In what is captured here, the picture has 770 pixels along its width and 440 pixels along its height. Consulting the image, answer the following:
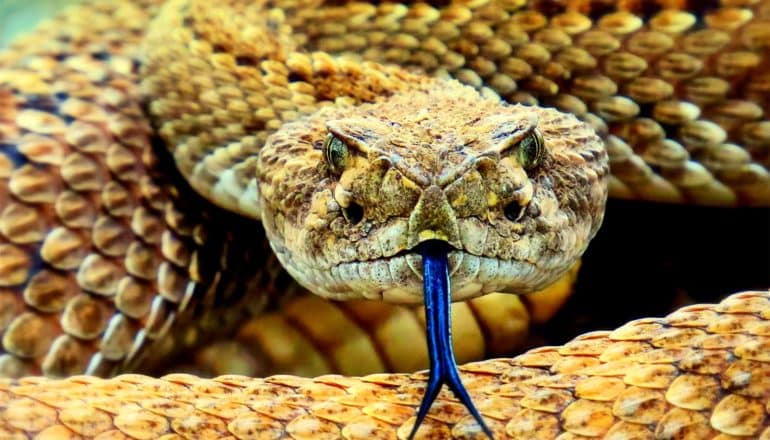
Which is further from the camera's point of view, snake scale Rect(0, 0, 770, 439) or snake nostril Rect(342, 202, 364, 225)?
snake nostril Rect(342, 202, 364, 225)

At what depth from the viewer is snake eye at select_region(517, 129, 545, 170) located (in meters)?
1.94

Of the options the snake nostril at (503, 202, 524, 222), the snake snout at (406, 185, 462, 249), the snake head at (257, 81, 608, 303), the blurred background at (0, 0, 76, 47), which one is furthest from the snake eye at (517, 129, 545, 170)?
the blurred background at (0, 0, 76, 47)

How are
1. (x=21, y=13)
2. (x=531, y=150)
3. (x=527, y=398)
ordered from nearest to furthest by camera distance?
(x=527, y=398)
(x=531, y=150)
(x=21, y=13)

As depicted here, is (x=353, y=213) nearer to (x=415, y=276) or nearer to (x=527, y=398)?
(x=415, y=276)

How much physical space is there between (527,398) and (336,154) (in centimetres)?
64

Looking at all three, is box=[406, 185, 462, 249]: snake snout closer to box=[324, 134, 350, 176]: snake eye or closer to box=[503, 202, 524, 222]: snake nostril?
box=[503, 202, 524, 222]: snake nostril

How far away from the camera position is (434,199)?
1739mm

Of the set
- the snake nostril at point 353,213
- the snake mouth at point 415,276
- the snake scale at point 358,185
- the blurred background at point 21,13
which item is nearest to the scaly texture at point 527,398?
the snake scale at point 358,185

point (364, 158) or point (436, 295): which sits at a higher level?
point (364, 158)

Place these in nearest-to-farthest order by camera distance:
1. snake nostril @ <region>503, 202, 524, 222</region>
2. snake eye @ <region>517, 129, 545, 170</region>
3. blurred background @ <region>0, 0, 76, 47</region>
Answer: snake nostril @ <region>503, 202, 524, 222</region> < snake eye @ <region>517, 129, 545, 170</region> < blurred background @ <region>0, 0, 76, 47</region>

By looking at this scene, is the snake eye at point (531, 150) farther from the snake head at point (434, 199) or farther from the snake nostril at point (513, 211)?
the snake nostril at point (513, 211)

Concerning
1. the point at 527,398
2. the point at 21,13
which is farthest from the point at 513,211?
the point at 21,13

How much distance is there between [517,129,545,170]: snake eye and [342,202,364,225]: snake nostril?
0.32 m

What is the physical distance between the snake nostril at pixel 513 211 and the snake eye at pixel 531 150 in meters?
0.11
